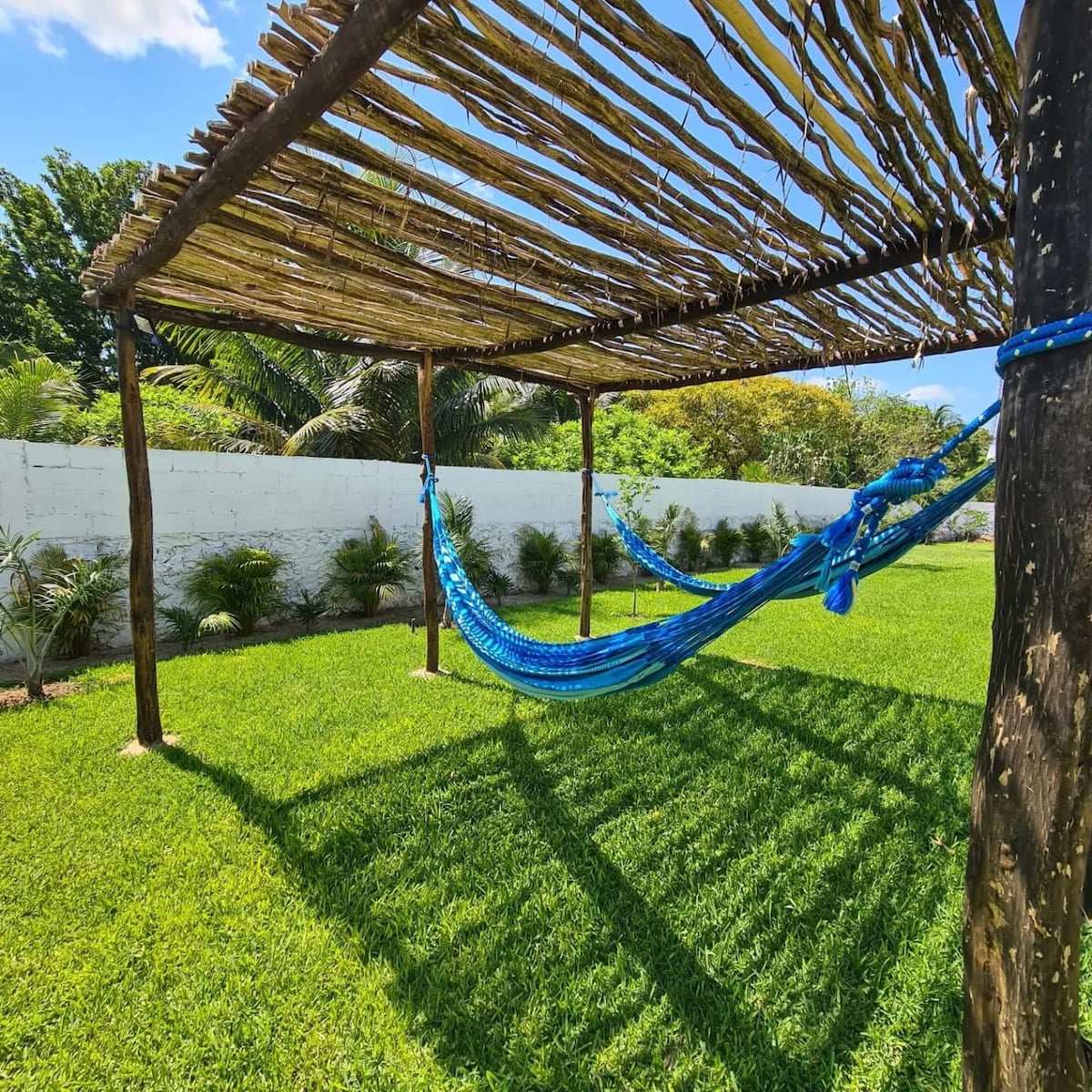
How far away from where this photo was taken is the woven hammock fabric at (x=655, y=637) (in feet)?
5.02

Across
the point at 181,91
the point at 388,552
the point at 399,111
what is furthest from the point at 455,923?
the point at 388,552

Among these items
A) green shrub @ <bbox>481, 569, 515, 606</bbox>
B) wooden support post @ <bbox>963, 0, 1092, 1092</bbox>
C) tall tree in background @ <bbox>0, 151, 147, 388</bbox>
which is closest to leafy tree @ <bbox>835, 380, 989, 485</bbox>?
green shrub @ <bbox>481, 569, 515, 606</bbox>

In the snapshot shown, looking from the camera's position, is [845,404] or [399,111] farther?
[845,404]

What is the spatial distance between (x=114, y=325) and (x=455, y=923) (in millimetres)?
2338

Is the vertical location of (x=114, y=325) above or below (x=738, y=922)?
above

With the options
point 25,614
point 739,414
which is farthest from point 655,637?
point 739,414

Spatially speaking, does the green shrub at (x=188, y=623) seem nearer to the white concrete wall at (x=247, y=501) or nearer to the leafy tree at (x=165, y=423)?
the white concrete wall at (x=247, y=501)

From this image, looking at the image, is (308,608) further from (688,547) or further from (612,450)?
(612,450)

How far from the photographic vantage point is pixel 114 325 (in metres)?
2.27

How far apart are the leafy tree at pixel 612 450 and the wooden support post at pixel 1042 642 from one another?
26.7ft

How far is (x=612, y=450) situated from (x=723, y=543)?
2190 mm

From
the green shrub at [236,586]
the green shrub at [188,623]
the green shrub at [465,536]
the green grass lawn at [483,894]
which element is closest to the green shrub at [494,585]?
the green shrub at [465,536]

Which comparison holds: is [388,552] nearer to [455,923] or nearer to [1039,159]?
[455,923]

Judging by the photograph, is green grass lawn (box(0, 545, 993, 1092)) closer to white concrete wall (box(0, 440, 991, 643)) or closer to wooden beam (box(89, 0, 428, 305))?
white concrete wall (box(0, 440, 991, 643))
